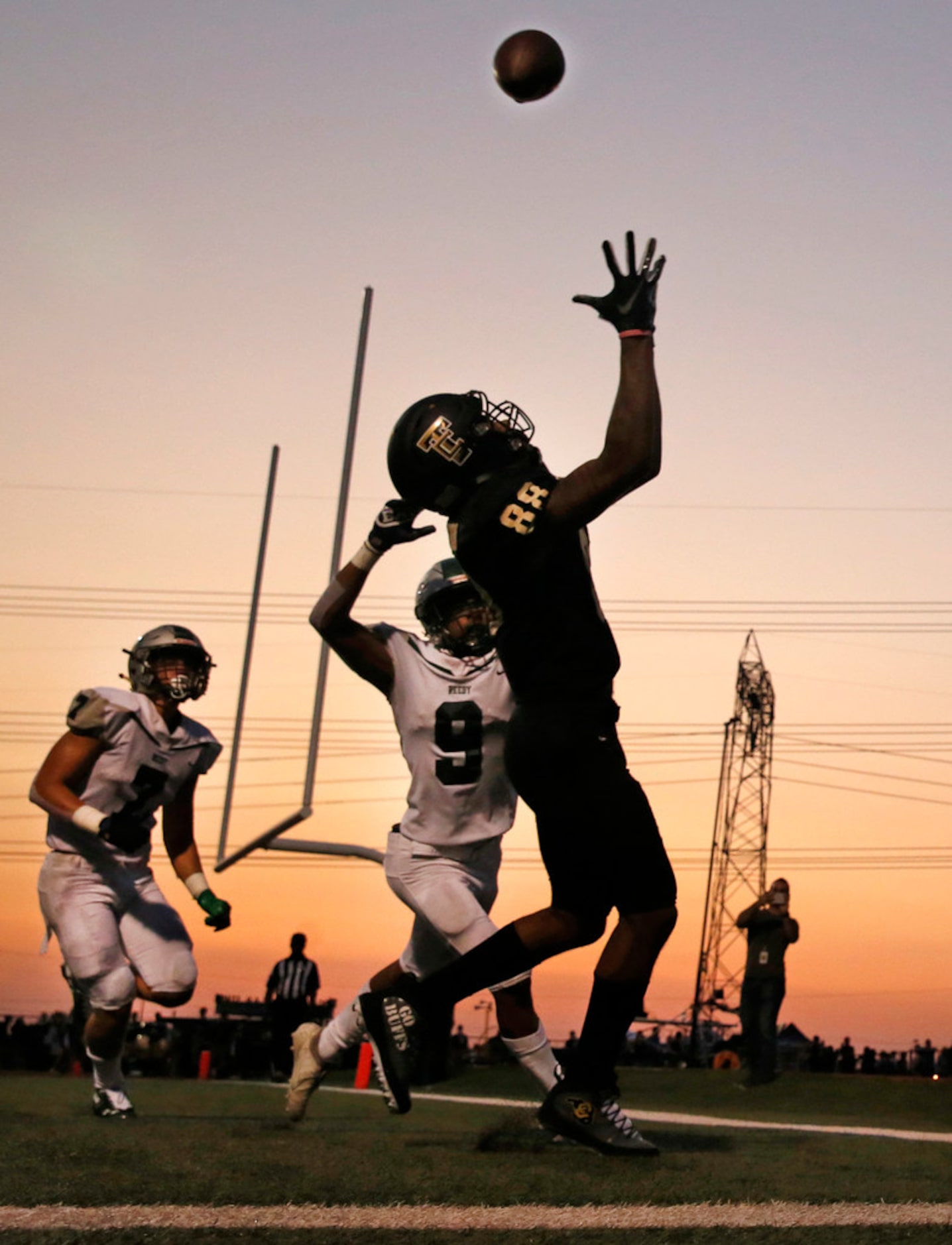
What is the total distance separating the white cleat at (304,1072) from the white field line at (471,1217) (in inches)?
95.6

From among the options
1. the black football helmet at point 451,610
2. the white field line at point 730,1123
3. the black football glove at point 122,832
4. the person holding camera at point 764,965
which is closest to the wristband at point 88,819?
the black football glove at point 122,832

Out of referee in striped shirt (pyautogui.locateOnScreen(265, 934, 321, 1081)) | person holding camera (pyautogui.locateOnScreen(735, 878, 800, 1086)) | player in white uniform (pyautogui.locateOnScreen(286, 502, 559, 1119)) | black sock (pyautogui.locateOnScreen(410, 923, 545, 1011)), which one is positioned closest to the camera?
black sock (pyautogui.locateOnScreen(410, 923, 545, 1011))

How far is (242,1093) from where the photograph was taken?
34.9 ft

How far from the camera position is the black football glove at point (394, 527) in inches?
211

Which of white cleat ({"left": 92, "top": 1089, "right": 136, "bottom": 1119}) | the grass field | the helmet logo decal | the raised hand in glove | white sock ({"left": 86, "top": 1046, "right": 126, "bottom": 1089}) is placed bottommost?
white cleat ({"left": 92, "top": 1089, "right": 136, "bottom": 1119})

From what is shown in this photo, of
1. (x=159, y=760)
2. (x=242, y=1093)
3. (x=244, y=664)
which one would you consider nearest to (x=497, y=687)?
(x=159, y=760)

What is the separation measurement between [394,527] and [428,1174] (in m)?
2.21

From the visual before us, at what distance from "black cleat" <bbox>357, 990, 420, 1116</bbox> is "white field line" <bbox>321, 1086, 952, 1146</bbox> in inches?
85.7

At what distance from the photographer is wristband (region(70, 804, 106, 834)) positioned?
6.42 metres

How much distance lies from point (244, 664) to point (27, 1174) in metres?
25.1

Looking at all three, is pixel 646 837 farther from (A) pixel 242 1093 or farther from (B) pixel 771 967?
(B) pixel 771 967

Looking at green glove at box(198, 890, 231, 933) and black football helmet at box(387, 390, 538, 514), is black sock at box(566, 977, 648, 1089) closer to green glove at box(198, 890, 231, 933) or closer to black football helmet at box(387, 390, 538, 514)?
black football helmet at box(387, 390, 538, 514)

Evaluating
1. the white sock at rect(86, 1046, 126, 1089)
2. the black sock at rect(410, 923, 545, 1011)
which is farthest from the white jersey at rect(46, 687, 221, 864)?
the black sock at rect(410, 923, 545, 1011)

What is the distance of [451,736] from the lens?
589cm
